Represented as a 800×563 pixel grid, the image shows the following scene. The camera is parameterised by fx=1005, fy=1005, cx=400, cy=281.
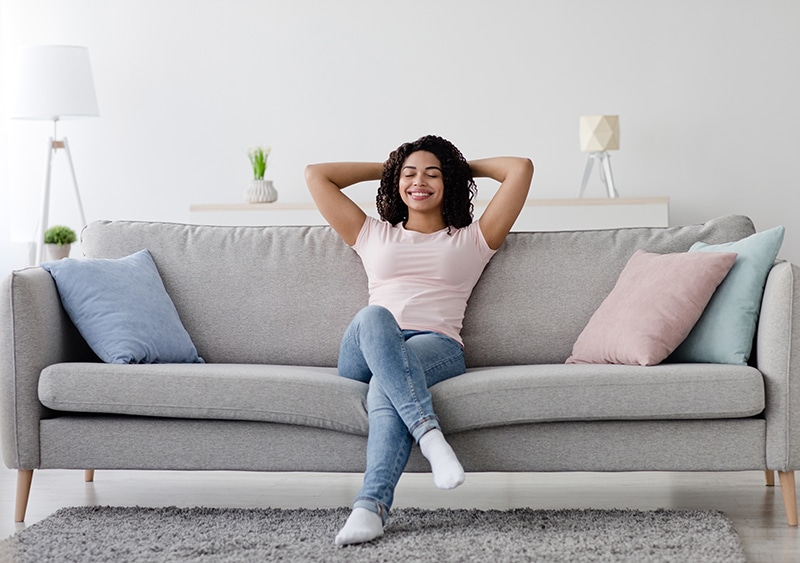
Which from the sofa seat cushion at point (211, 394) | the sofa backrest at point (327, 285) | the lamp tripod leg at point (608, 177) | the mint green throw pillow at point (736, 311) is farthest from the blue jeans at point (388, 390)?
the lamp tripod leg at point (608, 177)

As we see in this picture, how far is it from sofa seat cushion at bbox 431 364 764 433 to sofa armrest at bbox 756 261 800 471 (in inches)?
Result: 1.9

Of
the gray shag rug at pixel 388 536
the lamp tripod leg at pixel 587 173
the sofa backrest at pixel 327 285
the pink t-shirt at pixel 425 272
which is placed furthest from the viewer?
the lamp tripod leg at pixel 587 173

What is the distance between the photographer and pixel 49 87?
5.21 m

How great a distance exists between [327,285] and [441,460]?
0.98 m

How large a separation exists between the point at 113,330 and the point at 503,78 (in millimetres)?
3190

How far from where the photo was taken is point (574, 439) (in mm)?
2609

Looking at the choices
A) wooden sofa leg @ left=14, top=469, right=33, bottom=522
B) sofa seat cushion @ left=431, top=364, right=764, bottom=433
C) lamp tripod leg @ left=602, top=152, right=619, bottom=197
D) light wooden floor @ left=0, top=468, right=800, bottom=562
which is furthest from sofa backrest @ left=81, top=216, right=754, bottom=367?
lamp tripod leg @ left=602, top=152, right=619, bottom=197

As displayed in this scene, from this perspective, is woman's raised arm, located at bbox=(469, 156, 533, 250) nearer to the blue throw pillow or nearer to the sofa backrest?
the sofa backrest

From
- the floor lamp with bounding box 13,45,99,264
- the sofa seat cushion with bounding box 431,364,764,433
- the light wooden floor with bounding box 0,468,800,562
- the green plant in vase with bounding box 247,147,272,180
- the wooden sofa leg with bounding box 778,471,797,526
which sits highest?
the floor lamp with bounding box 13,45,99,264

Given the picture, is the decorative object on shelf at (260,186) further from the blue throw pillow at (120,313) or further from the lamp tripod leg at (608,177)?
the blue throw pillow at (120,313)

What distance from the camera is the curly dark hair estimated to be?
124 inches

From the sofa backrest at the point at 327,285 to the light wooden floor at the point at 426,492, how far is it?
40cm

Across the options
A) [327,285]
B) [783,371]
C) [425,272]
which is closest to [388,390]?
[425,272]

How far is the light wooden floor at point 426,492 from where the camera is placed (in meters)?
2.83
